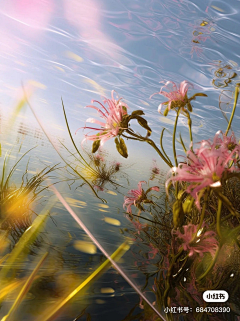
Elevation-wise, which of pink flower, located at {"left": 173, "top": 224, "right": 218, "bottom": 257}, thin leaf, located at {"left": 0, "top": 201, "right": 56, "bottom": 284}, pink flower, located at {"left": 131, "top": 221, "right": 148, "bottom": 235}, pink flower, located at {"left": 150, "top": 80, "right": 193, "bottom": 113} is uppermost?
pink flower, located at {"left": 150, "top": 80, "right": 193, "bottom": 113}

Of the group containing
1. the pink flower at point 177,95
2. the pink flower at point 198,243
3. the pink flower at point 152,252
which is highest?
the pink flower at point 177,95

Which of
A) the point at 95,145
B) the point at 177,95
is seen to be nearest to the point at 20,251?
the point at 95,145

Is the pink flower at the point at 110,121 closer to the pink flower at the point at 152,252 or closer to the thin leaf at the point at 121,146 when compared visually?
the thin leaf at the point at 121,146

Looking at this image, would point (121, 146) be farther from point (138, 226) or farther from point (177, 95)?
point (138, 226)

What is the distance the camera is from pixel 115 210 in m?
1.66

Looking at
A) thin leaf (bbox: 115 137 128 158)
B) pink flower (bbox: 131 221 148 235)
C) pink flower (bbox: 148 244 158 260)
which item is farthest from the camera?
pink flower (bbox: 131 221 148 235)

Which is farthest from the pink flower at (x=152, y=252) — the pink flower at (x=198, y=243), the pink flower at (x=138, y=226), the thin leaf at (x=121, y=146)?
the thin leaf at (x=121, y=146)

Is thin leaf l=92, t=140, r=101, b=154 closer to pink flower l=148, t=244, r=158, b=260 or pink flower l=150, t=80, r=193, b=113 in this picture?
pink flower l=150, t=80, r=193, b=113

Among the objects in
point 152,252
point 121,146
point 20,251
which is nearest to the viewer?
point 121,146

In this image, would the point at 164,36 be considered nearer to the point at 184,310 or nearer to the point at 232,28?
the point at 232,28

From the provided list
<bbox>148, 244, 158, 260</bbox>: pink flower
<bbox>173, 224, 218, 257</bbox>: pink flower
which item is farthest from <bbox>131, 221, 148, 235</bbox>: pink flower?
<bbox>173, 224, 218, 257</bbox>: pink flower

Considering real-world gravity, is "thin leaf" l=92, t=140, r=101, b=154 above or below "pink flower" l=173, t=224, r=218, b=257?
above

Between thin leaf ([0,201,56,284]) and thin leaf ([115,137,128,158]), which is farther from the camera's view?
thin leaf ([0,201,56,284])

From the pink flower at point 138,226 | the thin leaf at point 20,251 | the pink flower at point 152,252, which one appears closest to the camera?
the thin leaf at point 20,251
